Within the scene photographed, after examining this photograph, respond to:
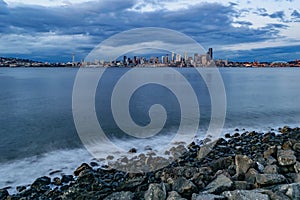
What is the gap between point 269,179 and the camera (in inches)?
194

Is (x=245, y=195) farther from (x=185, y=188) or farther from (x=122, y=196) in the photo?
(x=122, y=196)

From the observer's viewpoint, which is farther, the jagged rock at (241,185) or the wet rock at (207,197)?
the jagged rock at (241,185)

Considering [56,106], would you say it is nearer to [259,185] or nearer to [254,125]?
[254,125]

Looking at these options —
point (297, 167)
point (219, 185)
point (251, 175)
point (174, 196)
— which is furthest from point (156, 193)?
point (297, 167)

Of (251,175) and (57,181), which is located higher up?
(251,175)

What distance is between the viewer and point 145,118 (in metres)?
14.1

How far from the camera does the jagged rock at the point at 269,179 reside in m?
4.90

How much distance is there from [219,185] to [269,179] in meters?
0.94

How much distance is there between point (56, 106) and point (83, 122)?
5.81m

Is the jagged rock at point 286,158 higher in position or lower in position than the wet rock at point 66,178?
higher

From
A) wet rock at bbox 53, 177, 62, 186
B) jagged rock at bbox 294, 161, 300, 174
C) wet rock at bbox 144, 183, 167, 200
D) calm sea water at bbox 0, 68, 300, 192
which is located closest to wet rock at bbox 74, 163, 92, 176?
calm sea water at bbox 0, 68, 300, 192

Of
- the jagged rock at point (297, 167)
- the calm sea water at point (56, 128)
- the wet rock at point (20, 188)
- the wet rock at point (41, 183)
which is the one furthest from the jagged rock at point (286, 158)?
the wet rock at point (20, 188)

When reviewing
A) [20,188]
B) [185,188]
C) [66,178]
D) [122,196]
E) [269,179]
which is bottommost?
[20,188]

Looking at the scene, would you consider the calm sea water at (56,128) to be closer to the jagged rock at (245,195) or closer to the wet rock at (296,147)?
the wet rock at (296,147)
